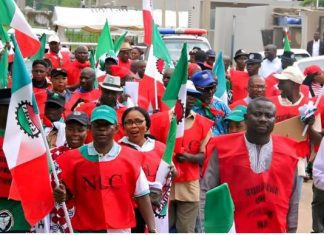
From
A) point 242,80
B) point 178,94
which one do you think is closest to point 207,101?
point 178,94

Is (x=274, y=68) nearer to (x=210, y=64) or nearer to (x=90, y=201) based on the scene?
(x=210, y=64)

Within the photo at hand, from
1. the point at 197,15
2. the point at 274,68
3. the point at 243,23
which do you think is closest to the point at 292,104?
the point at 274,68

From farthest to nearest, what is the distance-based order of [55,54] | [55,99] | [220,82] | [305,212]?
[55,54] → [220,82] → [305,212] → [55,99]

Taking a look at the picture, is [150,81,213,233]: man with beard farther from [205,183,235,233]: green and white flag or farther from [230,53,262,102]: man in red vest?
[230,53,262,102]: man in red vest

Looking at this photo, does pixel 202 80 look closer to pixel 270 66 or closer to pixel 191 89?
pixel 191 89

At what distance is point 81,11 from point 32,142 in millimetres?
29385

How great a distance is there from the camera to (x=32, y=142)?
5.77 m

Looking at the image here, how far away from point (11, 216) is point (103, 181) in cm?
92

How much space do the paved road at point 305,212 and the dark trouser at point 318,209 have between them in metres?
1.16

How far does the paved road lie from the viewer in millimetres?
9866

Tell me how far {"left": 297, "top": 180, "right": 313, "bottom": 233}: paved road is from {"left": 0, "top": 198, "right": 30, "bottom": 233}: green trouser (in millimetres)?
4111

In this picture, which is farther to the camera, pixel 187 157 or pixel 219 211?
pixel 187 157

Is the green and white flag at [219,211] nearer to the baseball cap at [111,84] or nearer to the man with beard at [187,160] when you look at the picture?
the man with beard at [187,160]

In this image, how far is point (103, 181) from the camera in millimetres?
5789
